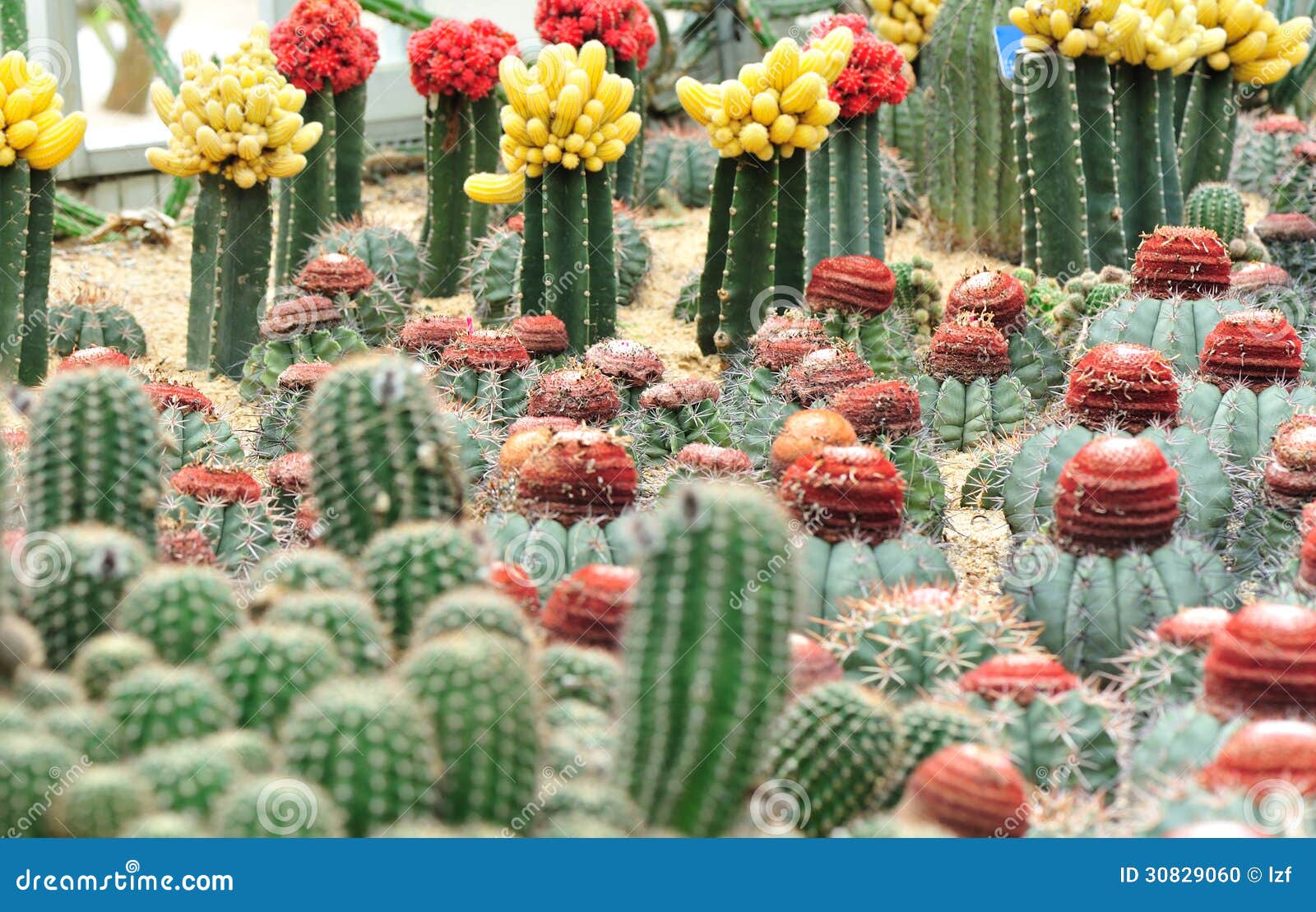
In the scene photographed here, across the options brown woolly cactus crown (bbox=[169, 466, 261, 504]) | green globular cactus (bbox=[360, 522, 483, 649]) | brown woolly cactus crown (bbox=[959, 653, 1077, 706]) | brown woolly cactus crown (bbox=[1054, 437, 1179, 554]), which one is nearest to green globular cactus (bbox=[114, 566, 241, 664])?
green globular cactus (bbox=[360, 522, 483, 649])

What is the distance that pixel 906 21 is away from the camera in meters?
7.74

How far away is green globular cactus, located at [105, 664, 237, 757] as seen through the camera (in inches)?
81.9

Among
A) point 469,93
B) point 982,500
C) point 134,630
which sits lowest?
point 982,500

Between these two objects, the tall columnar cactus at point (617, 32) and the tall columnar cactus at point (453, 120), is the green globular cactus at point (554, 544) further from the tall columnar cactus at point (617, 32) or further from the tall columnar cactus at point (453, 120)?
the tall columnar cactus at point (617, 32)

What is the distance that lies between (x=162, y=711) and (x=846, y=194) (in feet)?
15.1

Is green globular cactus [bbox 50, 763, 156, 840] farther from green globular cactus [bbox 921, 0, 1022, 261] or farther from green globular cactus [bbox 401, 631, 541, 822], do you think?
green globular cactus [bbox 921, 0, 1022, 261]

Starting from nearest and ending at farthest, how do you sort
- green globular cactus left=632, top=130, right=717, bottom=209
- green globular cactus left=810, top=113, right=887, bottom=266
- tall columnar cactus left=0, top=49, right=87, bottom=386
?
tall columnar cactus left=0, top=49, right=87, bottom=386 < green globular cactus left=810, top=113, right=887, bottom=266 < green globular cactus left=632, top=130, right=717, bottom=209

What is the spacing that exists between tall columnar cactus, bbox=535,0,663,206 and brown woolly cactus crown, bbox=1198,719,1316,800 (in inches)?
194

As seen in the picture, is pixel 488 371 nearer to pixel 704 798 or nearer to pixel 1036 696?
pixel 1036 696

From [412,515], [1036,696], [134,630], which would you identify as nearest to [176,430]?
[412,515]

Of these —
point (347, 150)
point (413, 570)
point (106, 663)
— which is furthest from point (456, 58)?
point (106, 663)

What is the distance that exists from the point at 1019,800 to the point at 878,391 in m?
2.02

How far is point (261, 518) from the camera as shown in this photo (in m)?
3.79

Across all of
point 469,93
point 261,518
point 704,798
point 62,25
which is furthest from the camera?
point 62,25
